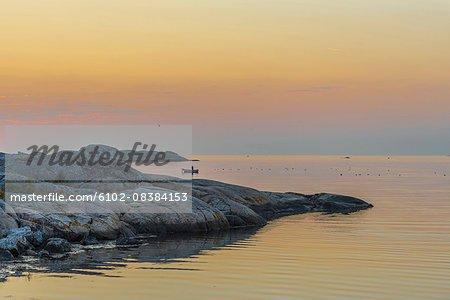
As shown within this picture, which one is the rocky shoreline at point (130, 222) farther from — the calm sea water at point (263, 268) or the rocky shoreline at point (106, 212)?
the calm sea water at point (263, 268)

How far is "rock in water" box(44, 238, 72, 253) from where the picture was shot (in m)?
26.1

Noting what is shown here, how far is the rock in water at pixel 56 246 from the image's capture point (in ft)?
85.5

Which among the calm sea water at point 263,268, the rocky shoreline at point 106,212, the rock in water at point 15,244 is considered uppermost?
the rocky shoreline at point 106,212

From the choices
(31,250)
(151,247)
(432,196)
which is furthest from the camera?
(432,196)

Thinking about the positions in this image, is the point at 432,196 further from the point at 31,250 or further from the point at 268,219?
the point at 31,250

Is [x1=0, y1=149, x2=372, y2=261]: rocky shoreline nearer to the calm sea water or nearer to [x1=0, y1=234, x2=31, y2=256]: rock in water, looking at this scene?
[x1=0, y1=234, x2=31, y2=256]: rock in water

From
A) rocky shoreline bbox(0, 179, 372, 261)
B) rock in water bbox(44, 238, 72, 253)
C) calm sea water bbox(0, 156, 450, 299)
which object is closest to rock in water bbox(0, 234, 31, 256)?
rocky shoreline bbox(0, 179, 372, 261)

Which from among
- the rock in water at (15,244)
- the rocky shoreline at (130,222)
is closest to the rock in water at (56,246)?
the rocky shoreline at (130,222)

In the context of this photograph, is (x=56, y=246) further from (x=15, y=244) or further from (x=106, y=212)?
(x=106, y=212)

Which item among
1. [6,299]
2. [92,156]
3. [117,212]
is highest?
[92,156]

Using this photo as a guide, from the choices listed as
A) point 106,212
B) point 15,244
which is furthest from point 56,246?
point 106,212

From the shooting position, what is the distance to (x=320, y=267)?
77.8 ft

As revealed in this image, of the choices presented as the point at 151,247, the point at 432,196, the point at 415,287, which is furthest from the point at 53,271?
the point at 432,196

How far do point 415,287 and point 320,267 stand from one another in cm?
450
